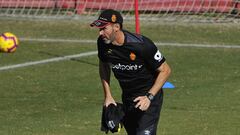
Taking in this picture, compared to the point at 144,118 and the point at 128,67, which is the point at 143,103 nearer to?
the point at 144,118

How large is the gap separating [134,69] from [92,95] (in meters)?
6.33

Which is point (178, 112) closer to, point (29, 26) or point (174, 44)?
point (174, 44)

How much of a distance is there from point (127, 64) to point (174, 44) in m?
11.8

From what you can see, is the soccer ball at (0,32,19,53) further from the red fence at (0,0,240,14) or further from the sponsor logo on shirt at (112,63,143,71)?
the sponsor logo on shirt at (112,63,143,71)

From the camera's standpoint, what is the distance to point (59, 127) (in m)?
11.7

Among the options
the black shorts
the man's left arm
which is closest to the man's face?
the man's left arm

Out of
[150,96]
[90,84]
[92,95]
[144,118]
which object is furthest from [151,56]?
[90,84]

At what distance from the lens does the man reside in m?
8.12

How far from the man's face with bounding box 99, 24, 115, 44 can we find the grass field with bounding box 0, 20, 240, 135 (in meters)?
3.37

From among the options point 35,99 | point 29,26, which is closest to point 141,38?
point 35,99

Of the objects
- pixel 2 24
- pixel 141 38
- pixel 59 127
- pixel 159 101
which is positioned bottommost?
pixel 2 24

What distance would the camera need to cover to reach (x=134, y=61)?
8312 mm

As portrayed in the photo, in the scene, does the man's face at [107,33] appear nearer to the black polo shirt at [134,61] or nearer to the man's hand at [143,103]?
the black polo shirt at [134,61]

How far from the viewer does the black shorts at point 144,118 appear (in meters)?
8.38
